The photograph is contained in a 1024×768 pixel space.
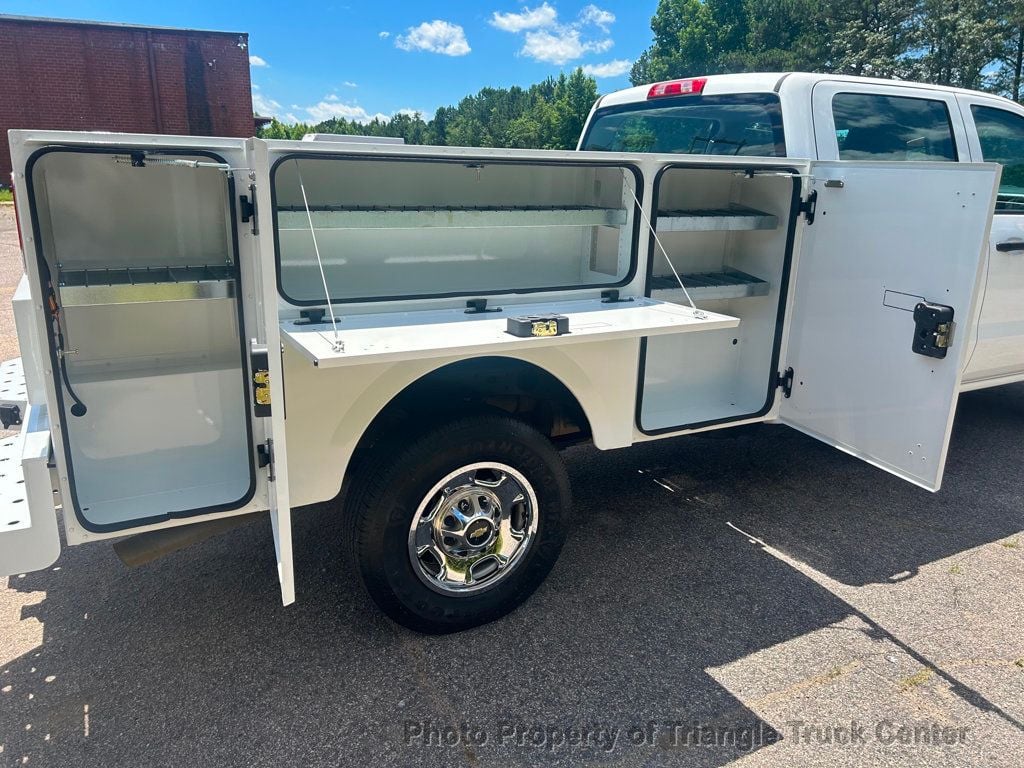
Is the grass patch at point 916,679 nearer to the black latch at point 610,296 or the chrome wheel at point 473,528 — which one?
the chrome wheel at point 473,528

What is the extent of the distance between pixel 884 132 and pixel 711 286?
61.7 inches

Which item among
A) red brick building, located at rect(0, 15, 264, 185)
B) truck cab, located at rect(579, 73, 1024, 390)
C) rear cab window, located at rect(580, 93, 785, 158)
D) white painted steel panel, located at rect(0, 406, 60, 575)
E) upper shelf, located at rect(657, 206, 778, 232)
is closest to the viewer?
white painted steel panel, located at rect(0, 406, 60, 575)

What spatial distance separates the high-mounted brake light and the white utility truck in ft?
3.63

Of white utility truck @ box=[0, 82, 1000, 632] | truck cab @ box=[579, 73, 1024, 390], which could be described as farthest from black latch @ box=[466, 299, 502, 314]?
truck cab @ box=[579, 73, 1024, 390]

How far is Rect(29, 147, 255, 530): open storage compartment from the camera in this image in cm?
243

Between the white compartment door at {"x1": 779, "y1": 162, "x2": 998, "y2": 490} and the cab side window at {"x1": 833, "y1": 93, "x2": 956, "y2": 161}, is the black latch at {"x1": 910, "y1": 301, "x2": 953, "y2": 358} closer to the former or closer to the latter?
the white compartment door at {"x1": 779, "y1": 162, "x2": 998, "y2": 490}

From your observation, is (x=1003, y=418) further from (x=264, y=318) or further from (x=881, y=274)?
(x=264, y=318)

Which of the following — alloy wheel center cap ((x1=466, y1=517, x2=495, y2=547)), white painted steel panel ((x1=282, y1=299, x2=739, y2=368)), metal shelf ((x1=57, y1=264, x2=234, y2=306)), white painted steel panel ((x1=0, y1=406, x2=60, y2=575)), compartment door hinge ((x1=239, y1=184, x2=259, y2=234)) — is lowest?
alloy wheel center cap ((x1=466, y1=517, x2=495, y2=547))

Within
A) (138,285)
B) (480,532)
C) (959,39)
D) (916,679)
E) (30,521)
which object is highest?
(959,39)

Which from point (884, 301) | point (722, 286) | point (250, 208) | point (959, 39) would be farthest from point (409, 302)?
point (959, 39)

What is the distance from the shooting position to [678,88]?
4.59m

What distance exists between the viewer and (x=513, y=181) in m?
3.51

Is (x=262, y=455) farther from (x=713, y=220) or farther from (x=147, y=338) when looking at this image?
(x=713, y=220)

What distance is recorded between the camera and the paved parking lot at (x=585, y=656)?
2336 mm
